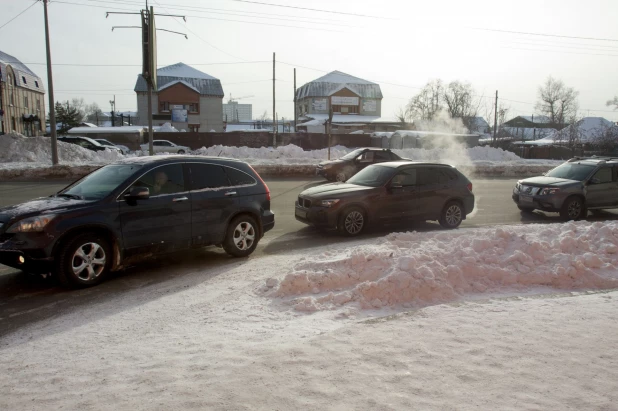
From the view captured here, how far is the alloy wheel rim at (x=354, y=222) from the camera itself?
9953 millimetres

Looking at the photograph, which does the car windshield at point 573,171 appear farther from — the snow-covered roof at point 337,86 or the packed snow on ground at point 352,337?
the snow-covered roof at point 337,86

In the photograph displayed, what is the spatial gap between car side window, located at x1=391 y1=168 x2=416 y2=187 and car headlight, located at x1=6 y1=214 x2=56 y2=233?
6.85m

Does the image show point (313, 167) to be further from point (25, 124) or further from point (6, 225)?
point (25, 124)

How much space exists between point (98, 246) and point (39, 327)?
1626 mm

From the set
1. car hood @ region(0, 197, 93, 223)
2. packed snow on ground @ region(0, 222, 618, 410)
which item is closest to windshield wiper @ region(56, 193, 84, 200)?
car hood @ region(0, 197, 93, 223)

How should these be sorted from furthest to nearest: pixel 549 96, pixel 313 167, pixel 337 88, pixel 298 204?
pixel 549 96
pixel 337 88
pixel 313 167
pixel 298 204

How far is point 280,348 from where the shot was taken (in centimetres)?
392

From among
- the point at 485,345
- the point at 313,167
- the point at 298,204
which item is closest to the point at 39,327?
the point at 485,345

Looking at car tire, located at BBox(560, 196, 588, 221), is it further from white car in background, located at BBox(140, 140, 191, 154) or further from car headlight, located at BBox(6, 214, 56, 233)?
white car in background, located at BBox(140, 140, 191, 154)

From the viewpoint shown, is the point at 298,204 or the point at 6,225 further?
the point at 298,204

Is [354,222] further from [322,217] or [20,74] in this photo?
[20,74]

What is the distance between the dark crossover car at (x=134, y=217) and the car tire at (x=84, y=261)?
0.04 feet

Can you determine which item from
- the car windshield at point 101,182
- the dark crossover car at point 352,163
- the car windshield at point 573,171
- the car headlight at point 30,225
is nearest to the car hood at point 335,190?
the car windshield at point 101,182

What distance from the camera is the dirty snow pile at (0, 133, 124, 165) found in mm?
27766
